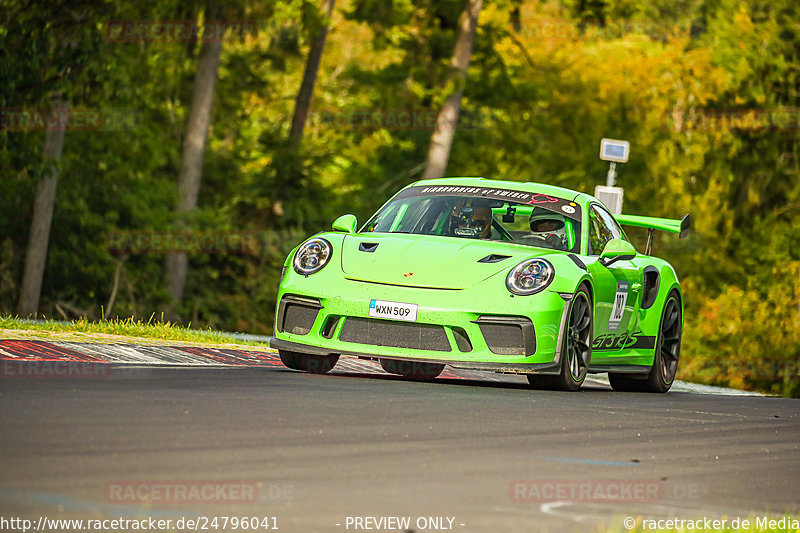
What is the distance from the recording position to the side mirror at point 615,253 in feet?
38.1

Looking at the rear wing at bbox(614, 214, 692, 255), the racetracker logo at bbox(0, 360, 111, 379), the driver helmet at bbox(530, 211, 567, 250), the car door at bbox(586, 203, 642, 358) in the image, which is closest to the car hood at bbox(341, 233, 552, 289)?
the driver helmet at bbox(530, 211, 567, 250)

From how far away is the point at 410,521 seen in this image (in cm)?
518

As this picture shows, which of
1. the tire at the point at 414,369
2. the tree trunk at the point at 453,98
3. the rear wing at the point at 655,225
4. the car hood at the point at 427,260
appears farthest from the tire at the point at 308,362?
the tree trunk at the point at 453,98

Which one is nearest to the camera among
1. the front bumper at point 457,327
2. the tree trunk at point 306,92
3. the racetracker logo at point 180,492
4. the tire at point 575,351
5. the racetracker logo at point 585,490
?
the racetracker logo at point 180,492

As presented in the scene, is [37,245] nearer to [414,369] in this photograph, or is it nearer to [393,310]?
[414,369]

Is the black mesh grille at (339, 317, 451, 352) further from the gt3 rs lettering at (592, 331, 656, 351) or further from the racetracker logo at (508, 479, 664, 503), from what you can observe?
the racetracker logo at (508, 479, 664, 503)

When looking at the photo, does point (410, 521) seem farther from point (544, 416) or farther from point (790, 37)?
point (790, 37)

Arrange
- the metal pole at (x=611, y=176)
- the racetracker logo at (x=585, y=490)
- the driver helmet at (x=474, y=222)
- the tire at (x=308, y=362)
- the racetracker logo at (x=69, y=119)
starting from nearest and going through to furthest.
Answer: the racetracker logo at (x=585, y=490)
the tire at (x=308, y=362)
the driver helmet at (x=474, y=222)
the metal pole at (x=611, y=176)
the racetracker logo at (x=69, y=119)

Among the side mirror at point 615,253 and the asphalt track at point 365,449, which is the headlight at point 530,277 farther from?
the side mirror at point 615,253

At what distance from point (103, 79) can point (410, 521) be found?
72.4ft

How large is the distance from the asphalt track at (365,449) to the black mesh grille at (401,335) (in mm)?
294

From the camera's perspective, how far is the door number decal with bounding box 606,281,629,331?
1202 cm

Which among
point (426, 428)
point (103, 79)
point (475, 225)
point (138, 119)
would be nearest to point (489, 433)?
Answer: point (426, 428)

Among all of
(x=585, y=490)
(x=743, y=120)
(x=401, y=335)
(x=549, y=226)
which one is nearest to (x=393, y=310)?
(x=401, y=335)
